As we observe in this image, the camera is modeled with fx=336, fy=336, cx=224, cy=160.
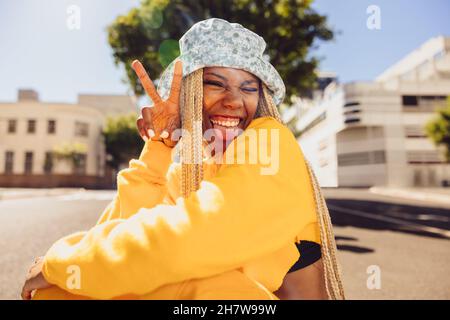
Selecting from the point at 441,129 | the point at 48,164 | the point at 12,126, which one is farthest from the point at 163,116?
the point at 12,126

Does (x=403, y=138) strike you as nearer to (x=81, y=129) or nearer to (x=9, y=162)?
(x=81, y=129)

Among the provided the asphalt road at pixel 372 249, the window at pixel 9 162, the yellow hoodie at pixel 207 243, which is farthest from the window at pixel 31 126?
the yellow hoodie at pixel 207 243

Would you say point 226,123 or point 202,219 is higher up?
point 226,123

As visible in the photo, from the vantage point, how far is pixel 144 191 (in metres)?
1.16

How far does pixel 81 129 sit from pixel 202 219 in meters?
42.0

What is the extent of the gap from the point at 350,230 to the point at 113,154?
38.3 metres

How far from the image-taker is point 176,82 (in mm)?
1202

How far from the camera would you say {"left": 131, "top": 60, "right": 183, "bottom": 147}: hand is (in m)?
1.21

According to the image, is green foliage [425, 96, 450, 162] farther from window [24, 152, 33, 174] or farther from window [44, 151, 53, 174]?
window [24, 152, 33, 174]

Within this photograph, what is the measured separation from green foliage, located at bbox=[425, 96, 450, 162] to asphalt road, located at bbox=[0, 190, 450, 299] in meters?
21.2

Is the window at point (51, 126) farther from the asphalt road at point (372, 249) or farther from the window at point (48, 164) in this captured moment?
the asphalt road at point (372, 249)

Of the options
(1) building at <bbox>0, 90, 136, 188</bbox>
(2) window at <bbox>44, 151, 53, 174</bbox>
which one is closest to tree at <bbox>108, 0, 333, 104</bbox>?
(1) building at <bbox>0, 90, 136, 188</bbox>

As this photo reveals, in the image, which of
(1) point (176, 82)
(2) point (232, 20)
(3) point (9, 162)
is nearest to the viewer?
(1) point (176, 82)

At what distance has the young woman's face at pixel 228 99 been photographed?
1330 millimetres
